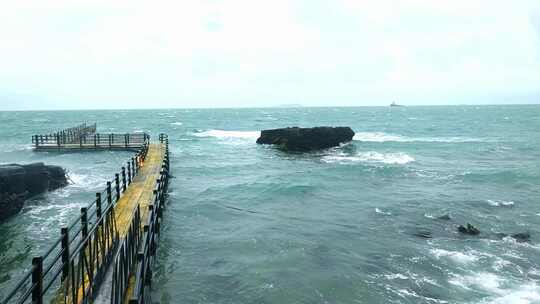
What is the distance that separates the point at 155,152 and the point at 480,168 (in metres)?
28.0

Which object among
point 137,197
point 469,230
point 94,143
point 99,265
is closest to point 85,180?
point 137,197

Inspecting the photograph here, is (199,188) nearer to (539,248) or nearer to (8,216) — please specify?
(8,216)

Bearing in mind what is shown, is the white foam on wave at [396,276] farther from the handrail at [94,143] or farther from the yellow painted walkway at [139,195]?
the handrail at [94,143]

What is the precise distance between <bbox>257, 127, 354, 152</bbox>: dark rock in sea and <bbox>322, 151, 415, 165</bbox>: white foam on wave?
4412 mm

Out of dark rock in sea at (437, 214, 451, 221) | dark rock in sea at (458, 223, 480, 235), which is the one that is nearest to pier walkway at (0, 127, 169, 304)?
dark rock in sea at (458, 223, 480, 235)

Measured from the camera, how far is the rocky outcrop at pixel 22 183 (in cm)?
1956

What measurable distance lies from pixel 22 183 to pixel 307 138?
3548 centimetres

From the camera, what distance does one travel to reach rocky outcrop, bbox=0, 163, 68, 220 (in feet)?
64.2

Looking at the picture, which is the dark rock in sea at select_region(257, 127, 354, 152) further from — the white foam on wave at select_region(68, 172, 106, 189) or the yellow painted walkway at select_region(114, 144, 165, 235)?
the white foam on wave at select_region(68, 172, 106, 189)

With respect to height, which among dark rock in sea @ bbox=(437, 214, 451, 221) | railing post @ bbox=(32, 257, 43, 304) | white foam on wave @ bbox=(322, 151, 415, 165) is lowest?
dark rock in sea @ bbox=(437, 214, 451, 221)

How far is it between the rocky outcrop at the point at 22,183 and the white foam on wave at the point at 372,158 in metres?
24.9

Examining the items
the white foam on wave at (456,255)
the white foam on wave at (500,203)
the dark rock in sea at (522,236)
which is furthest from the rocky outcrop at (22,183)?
the white foam on wave at (500,203)

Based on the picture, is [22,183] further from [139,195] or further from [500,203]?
[500,203]

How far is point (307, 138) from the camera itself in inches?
2066
